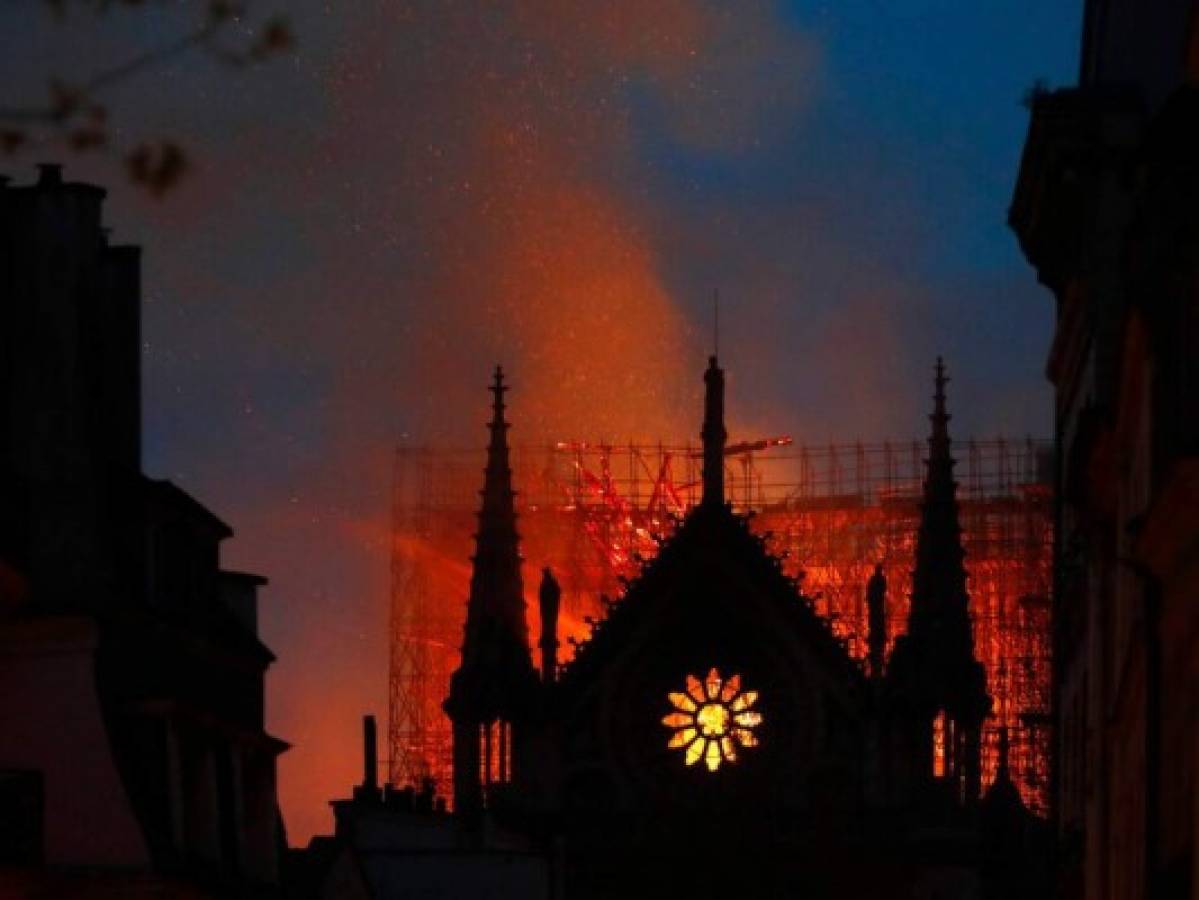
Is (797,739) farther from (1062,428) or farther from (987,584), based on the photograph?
(1062,428)

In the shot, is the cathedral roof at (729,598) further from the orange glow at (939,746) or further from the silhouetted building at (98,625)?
the silhouetted building at (98,625)

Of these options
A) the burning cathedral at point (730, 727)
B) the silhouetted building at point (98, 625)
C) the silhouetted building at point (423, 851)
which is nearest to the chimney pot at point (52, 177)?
the silhouetted building at point (98, 625)

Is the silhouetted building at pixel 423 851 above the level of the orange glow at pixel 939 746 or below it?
below

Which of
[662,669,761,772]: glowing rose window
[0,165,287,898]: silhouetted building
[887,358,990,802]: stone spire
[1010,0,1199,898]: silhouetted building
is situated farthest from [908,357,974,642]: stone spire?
[0,165,287,898]: silhouetted building

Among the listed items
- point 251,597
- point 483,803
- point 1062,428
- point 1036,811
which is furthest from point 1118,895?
point 1036,811

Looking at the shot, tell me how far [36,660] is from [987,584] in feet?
227

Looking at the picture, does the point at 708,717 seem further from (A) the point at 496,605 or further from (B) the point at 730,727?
(A) the point at 496,605

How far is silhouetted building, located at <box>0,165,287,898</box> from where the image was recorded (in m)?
41.7

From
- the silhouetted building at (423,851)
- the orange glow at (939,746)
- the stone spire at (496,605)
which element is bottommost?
the silhouetted building at (423,851)

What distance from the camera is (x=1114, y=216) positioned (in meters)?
56.2

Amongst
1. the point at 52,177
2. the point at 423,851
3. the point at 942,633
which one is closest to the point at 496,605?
the point at 942,633

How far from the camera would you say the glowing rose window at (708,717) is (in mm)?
102000

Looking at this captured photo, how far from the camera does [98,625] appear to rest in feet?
139

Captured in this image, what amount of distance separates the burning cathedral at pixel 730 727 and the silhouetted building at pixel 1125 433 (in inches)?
1060
